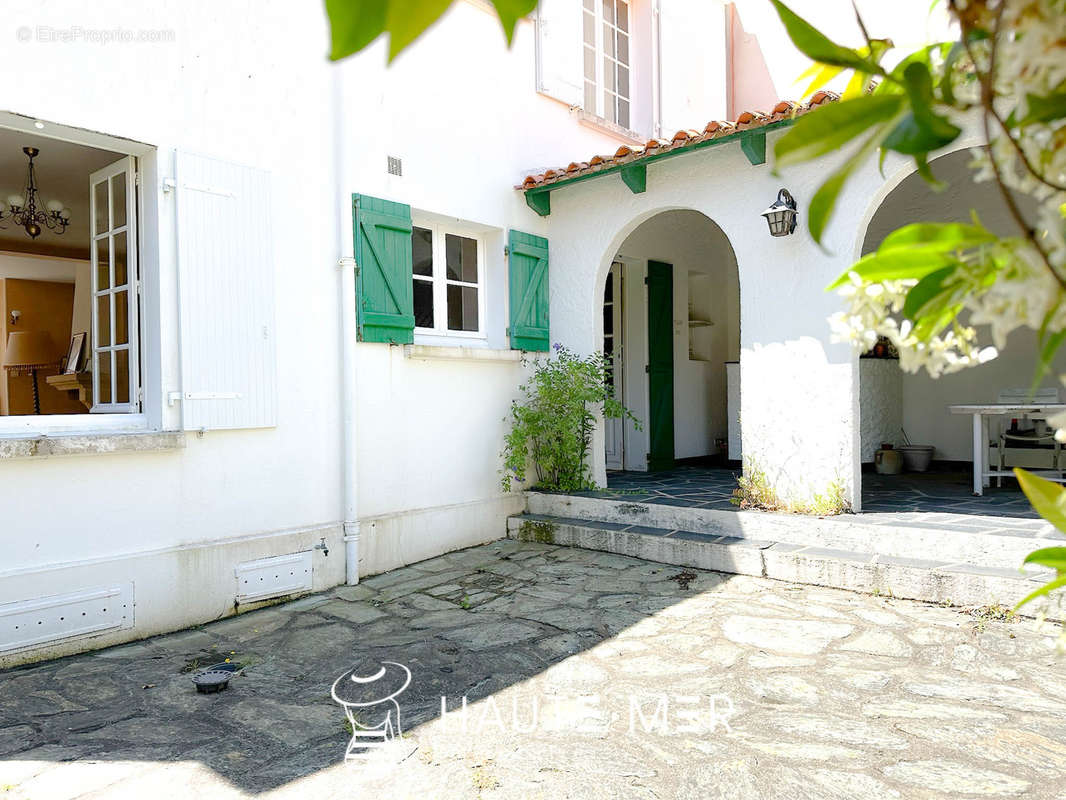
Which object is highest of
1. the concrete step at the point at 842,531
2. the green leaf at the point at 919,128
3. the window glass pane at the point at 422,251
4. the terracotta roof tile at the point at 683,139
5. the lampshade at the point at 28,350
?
the terracotta roof tile at the point at 683,139

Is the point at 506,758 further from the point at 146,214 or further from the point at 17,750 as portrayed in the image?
the point at 146,214

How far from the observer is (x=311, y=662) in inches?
157

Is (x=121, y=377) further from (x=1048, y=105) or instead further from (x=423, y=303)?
(x=1048, y=105)

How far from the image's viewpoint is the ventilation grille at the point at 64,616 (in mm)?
3912

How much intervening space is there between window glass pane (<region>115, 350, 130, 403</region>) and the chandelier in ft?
7.63

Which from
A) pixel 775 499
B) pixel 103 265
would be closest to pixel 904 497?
pixel 775 499

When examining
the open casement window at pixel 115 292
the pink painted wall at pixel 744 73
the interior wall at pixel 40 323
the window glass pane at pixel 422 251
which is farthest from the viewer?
the pink painted wall at pixel 744 73

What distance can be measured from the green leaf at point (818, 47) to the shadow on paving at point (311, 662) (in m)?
2.92

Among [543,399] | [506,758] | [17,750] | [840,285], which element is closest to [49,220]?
[543,399]

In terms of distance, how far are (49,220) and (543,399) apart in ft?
16.0

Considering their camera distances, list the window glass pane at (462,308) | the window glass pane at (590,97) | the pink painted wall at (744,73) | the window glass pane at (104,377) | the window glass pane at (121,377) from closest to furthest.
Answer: the window glass pane at (121,377), the window glass pane at (104,377), the window glass pane at (462,308), the window glass pane at (590,97), the pink painted wall at (744,73)

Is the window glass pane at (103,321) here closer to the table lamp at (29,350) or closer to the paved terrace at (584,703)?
the paved terrace at (584,703)

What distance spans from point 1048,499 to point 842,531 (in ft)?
16.0

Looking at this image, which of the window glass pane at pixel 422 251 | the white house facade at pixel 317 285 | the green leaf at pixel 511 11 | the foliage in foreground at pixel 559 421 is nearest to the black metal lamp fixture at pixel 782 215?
the white house facade at pixel 317 285
